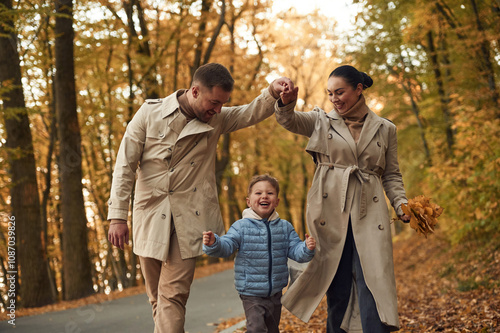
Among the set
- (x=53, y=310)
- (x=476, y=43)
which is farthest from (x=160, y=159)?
(x=476, y=43)

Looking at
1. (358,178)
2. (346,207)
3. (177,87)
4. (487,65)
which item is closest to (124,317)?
(346,207)

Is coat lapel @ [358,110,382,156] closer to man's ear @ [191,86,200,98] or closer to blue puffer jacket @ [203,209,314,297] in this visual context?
blue puffer jacket @ [203,209,314,297]

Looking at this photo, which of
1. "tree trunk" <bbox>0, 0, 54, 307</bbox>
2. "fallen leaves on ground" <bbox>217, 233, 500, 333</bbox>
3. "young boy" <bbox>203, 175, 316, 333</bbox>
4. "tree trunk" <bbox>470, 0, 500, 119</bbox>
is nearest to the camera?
"young boy" <bbox>203, 175, 316, 333</bbox>

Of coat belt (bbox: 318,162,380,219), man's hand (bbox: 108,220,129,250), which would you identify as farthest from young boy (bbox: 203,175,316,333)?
man's hand (bbox: 108,220,129,250)

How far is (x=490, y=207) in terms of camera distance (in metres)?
10.4

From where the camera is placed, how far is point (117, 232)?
4.04 m

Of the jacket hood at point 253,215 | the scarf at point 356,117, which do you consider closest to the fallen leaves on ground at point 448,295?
the jacket hood at point 253,215

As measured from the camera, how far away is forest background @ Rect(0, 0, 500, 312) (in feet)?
37.6

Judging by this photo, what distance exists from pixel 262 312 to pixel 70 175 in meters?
9.63

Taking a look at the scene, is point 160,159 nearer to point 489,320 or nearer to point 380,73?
point 489,320

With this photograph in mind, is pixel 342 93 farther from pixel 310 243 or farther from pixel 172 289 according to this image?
pixel 172 289

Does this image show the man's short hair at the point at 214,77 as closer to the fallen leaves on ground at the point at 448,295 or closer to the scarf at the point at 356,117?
the scarf at the point at 356,117

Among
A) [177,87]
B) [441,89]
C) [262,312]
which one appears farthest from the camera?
[177,87]

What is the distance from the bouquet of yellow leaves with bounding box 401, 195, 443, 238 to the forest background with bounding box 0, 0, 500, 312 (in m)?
5.44
